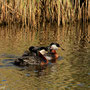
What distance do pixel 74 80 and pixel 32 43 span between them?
606 centimetres

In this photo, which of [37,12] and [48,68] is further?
[37,12]

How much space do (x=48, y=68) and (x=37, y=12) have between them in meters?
11.0

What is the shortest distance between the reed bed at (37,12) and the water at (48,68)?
6.63 feet

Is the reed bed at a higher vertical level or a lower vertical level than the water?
higher

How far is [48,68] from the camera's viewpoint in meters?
9.20

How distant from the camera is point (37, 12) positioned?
65.0 feet

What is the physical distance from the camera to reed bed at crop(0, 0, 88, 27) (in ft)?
56.9

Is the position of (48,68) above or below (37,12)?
below

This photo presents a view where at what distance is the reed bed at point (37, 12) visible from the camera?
1734 cm

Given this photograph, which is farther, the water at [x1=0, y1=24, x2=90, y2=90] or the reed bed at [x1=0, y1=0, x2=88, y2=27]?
the reed bed at [x1=0, y1=0, x2=88, y2=27]

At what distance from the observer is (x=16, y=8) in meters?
18.3

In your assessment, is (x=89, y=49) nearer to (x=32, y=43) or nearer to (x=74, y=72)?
(x=32, y=43)

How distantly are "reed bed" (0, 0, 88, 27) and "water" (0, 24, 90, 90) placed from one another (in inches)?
79.6

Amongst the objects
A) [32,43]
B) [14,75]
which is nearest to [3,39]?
[32,43]
